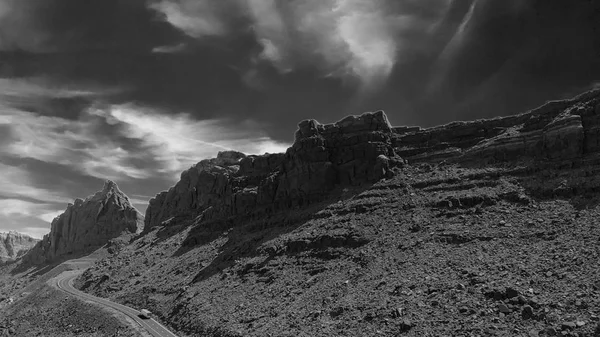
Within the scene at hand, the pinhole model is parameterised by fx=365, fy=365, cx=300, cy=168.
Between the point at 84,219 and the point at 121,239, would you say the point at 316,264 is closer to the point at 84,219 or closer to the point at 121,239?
the point at 121,239

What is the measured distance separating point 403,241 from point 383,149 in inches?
1000

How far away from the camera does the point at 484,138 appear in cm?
5972

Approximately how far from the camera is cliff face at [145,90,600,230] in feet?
158

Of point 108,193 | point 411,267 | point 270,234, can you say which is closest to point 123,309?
point 270,234

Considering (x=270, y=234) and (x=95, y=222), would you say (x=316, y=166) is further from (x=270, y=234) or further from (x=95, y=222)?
(x=95, y=222)

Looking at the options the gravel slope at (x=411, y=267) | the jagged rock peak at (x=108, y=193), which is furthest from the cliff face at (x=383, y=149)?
the jagged rock peak at (x=108, y=193)

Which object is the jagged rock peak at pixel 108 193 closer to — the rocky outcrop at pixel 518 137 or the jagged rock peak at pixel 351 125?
the jagged rock peak at pixel 351 125

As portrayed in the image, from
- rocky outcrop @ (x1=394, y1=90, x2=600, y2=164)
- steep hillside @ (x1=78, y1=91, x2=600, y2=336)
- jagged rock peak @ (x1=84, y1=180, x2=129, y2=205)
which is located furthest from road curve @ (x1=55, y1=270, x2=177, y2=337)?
jagged rock peak @ (x1=84, y1=180, x2=129, y2=205)

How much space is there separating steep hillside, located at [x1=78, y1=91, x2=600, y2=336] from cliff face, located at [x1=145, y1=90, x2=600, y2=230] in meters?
0.23

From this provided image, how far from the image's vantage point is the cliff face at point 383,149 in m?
48.2

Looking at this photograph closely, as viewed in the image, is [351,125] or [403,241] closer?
[403,241]

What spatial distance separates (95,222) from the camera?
171m

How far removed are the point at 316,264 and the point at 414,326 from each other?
20729 millimetres

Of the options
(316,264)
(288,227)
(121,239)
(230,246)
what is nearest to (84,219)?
(121,239)
